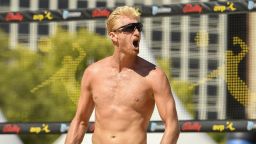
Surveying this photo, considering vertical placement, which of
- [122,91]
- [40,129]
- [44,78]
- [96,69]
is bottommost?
[40,129]

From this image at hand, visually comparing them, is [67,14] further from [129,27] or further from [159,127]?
[129,27]

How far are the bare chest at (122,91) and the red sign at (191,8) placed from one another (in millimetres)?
3802

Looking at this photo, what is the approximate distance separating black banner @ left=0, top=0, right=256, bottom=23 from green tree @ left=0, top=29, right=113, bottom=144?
34 centimetres

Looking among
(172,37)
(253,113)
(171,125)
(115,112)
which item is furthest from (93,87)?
(172,37)

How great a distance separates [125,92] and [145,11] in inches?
158

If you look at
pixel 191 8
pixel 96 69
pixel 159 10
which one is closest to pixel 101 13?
pixel 159 10

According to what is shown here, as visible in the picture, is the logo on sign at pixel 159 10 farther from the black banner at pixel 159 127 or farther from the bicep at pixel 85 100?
the bicep at pixel 85 100

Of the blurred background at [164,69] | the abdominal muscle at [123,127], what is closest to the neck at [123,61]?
the abdominal muscle at [123,127]

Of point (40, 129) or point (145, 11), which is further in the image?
point (40, 129)

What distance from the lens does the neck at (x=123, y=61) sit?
22.3 feet

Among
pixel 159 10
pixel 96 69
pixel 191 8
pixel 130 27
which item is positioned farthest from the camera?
pixel 159 10

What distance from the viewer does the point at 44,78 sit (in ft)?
36.8

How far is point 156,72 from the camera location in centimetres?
670

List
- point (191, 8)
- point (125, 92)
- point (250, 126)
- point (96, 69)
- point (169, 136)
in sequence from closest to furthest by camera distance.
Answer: point (169, 136)
point (125, 92)
point (96, 69)
point (250, 126)
point (191, 8)
